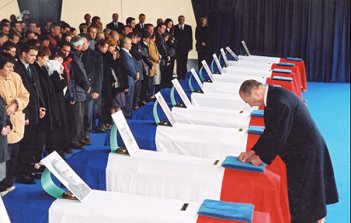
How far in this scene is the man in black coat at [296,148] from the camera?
128 inches

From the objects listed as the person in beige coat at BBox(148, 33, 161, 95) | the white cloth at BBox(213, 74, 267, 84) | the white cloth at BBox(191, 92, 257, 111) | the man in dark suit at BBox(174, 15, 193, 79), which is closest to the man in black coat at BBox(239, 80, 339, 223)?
the white cloth at BBox(191, 92, 257, 111)

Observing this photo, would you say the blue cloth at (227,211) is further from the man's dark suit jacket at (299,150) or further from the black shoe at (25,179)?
the black shoe at (25,179)

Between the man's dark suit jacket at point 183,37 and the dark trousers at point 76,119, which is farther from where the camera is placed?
the man's dark suit jacket at point 183,37

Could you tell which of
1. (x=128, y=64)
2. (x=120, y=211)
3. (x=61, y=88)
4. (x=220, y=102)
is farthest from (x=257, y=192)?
(x=128, y=64)

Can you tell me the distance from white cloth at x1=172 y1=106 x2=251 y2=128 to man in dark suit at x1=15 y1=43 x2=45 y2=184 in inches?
54.1

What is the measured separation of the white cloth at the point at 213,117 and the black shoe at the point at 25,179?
1.51 metres

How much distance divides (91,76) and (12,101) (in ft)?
5.61

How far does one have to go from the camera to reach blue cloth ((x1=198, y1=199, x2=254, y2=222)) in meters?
2.59

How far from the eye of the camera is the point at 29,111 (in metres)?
4.32

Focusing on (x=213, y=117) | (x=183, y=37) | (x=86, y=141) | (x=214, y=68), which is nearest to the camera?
(x=213, y=117)

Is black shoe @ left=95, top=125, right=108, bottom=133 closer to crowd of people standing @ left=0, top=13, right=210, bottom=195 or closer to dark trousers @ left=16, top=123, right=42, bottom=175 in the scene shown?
crowd of people standing @ left=0, top=13, right=210, bottom=195

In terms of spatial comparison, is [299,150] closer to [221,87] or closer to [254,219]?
[254,219]

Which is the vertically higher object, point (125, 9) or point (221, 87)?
point (125, 9)

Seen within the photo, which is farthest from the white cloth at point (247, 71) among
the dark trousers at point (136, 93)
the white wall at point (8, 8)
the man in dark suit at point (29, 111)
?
the white wall at point (8, 8)
